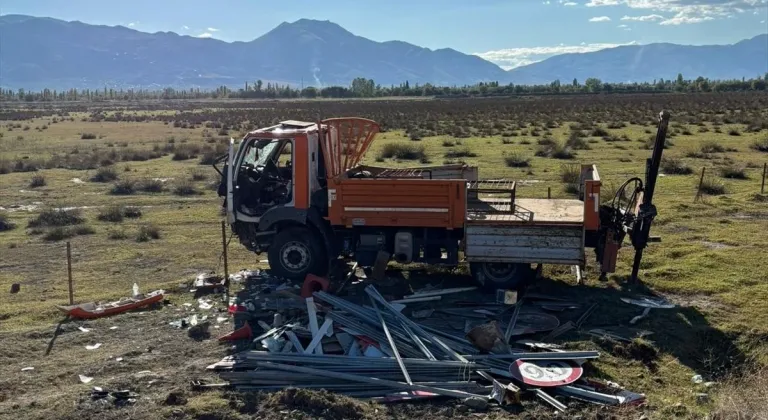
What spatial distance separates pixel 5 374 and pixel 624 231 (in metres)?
8.47

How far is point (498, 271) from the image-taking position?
10875 mm

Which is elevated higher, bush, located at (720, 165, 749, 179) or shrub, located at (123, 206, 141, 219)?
bush, located at (720, 165, 749, 179)

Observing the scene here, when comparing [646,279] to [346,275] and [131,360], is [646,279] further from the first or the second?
[131,360]

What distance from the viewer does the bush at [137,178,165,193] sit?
80.0 ft

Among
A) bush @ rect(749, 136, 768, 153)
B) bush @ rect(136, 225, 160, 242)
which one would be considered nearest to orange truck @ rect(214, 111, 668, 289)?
bush @ rect(136, 225, 160, 242)

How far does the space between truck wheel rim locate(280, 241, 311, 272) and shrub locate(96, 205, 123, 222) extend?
9135 millimetres

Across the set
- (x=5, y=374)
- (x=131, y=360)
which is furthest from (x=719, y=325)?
(x=5, y=374)

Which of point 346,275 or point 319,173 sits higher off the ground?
point 319,173

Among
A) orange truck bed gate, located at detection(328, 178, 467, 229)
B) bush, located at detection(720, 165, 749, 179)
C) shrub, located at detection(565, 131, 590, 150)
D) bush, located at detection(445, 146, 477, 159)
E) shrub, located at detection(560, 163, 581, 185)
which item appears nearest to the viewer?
orange truck bed gate, located at detection(328, 178, 467, 229)

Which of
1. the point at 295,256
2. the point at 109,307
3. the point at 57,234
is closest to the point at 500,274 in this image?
the point at 295,256

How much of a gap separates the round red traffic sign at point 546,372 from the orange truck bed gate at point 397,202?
3.00 m

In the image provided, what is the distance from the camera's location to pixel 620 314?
32.6 feet

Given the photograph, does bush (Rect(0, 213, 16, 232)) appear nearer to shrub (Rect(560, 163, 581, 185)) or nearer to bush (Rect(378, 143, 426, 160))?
bush (Rect(378, 143, 426, 160))

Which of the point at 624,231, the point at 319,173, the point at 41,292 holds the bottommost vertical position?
the point at 41,292
